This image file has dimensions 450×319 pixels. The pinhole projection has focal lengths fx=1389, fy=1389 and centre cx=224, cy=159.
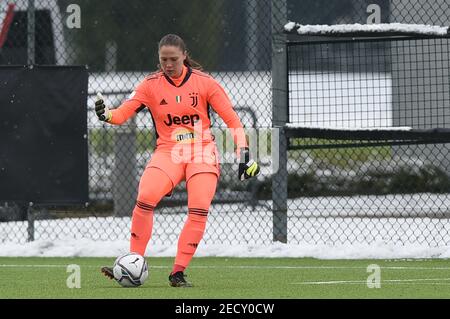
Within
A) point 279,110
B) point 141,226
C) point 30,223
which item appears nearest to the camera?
point 141,226

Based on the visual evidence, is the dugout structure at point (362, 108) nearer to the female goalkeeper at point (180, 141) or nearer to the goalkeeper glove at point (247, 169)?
the female goalkeeper at point (180, 141)

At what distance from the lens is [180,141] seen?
1077 centimetres

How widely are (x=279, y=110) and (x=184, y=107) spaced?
3.71 metres

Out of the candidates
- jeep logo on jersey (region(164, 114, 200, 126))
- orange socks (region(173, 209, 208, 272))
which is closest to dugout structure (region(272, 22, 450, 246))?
jeep logo on jersey (region(164, 114, 200, 126))

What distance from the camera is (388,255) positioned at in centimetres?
1372

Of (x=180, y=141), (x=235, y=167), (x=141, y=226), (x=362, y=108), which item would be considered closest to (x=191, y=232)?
(x=141, y=226)

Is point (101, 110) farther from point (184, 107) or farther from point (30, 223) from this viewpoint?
point (30, 223)

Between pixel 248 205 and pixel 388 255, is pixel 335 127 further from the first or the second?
pixel 248 205

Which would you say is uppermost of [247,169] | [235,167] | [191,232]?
[247,169]

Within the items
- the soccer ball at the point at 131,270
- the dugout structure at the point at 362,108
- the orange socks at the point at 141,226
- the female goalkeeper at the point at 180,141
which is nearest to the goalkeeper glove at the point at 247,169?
the female goalkeeper at the point at 180,141

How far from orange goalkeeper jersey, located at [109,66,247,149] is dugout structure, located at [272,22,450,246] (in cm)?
324

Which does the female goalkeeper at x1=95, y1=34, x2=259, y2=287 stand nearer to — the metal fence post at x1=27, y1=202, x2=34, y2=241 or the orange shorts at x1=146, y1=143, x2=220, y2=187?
the orange shorts at x1=146, y1=143, x2=220, y2=187

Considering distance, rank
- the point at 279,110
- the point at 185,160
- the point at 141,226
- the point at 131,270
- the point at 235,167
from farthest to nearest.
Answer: the point at 235,167
the point at 279,110
the point at 185,160
the point at 141,226
the point at 131,270

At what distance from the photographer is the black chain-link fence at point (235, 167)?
50.5 ft
